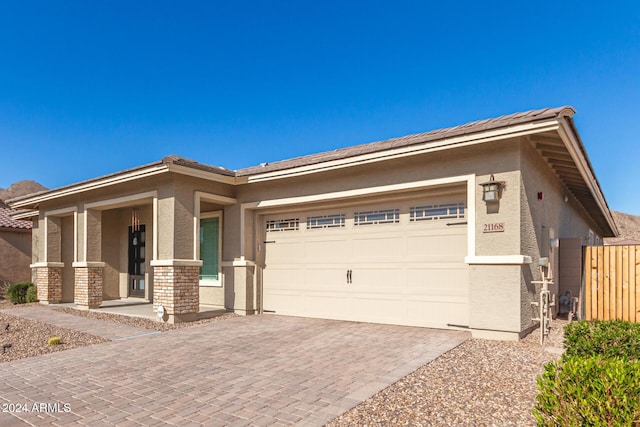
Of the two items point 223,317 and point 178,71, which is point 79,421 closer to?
point 223,317

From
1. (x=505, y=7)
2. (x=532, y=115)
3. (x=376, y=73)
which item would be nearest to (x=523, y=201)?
(x=532, y=115)

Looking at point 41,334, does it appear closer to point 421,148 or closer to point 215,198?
point 215,198

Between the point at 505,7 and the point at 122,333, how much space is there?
1259 cm

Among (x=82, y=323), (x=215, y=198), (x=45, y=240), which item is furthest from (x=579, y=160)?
(x=45, y=240)

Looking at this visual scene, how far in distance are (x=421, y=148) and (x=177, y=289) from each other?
6.17m

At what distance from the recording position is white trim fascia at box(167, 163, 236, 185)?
881 cm

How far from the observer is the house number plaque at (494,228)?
6836mm

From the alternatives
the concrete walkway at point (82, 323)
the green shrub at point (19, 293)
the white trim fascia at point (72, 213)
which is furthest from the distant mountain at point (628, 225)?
the green shrub at point (19, 293)

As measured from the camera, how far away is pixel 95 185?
10727 mm

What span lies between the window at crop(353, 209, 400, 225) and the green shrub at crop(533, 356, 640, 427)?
5694 mm

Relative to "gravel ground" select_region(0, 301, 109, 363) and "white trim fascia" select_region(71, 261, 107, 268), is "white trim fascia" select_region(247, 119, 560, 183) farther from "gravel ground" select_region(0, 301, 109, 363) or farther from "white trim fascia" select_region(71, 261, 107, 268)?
"white trim fascia" select_region(71, 261, 107, 268)

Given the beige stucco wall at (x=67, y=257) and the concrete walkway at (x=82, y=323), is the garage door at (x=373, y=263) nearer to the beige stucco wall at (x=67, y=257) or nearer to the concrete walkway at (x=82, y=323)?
the concrete walkway at (x=82, y=323)

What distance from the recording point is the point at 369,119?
17.9 metres

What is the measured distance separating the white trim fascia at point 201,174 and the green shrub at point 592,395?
804 centimetres
